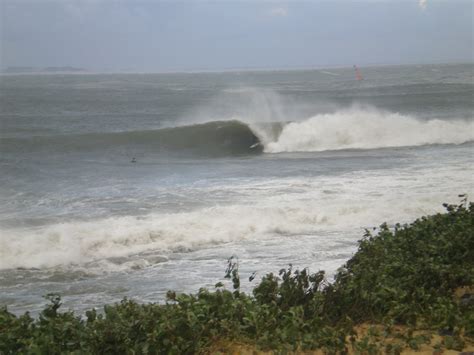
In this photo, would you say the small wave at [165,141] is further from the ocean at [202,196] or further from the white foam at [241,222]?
the white foam at [241,222]

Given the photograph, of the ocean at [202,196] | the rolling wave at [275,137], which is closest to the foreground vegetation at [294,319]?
the ocean at [202,196]

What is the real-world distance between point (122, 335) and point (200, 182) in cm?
1270

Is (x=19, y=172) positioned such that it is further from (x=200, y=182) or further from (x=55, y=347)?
(x=55, y=347)

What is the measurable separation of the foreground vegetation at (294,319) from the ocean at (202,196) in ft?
8.85

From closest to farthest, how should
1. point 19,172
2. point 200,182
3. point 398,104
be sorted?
point 200,182
point 19,172
point 398,104

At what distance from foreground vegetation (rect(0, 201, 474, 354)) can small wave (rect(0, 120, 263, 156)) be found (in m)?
19.8

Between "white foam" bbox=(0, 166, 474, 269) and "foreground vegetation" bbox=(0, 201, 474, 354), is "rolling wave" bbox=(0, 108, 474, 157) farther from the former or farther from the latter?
"foreground vegetation" bbox=(0, 201, 474, 354)

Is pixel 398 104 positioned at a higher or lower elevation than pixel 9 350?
higher

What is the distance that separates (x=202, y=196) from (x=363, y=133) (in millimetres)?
15149

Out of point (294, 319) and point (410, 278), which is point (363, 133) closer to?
A: point (410, 278)

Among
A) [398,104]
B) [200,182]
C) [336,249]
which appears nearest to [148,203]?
[200,182]

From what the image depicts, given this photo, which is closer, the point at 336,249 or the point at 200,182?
the point at 336,249

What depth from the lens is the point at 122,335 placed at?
4242mm

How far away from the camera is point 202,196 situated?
14.6 meters
